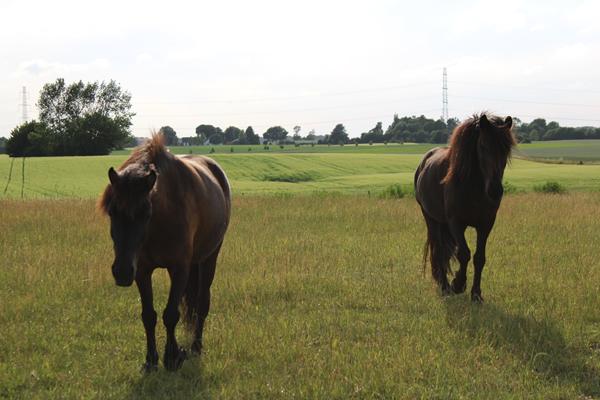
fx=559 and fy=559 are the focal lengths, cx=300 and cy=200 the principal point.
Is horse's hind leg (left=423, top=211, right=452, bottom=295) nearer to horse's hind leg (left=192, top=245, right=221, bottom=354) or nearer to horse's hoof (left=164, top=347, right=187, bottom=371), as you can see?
horse's hind leg (left=192, top=245, right=221, bottom=354)

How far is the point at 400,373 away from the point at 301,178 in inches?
1459

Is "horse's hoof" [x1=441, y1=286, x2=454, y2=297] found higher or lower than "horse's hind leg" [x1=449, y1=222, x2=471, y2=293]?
lower

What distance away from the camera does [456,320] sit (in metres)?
5.95

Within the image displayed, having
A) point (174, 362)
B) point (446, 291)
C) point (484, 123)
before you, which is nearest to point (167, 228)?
point (174, 362)

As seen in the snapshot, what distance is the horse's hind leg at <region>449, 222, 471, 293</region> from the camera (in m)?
7.16

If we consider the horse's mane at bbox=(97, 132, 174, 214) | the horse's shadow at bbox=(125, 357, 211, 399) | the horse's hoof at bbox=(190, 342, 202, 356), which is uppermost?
the horse's mane at bbox=(97, 132, 174, 214)

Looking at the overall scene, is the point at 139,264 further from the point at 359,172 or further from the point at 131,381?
the point at 359,172

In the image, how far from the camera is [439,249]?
7957mm

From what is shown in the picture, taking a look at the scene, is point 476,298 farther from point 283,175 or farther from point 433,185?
point 283,175

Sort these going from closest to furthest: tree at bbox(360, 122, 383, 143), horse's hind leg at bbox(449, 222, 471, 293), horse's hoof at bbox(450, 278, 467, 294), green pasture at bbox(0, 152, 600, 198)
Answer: horse's hind leg at bbox(449, 222, 471, 293) → horse's hoof at bbox(450, 278, 467, 294) → green pasture at bbox(0, 152, 600, 198) → tree at bbox(360, 122, 383, 143)

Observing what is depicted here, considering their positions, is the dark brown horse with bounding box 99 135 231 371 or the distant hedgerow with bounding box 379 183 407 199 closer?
the dark brown horse with bounding box 99 135 231 371

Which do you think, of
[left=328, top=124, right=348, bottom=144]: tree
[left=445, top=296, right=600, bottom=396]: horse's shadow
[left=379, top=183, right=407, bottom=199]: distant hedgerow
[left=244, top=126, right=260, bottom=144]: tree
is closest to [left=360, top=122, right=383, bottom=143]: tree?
[left=328, top=124, right=348, bottom=144]: tree

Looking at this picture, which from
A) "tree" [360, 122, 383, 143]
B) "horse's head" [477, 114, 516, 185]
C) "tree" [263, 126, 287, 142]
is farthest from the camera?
"tree" [263, 126, 287, 142]

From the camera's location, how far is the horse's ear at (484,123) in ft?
21.4
